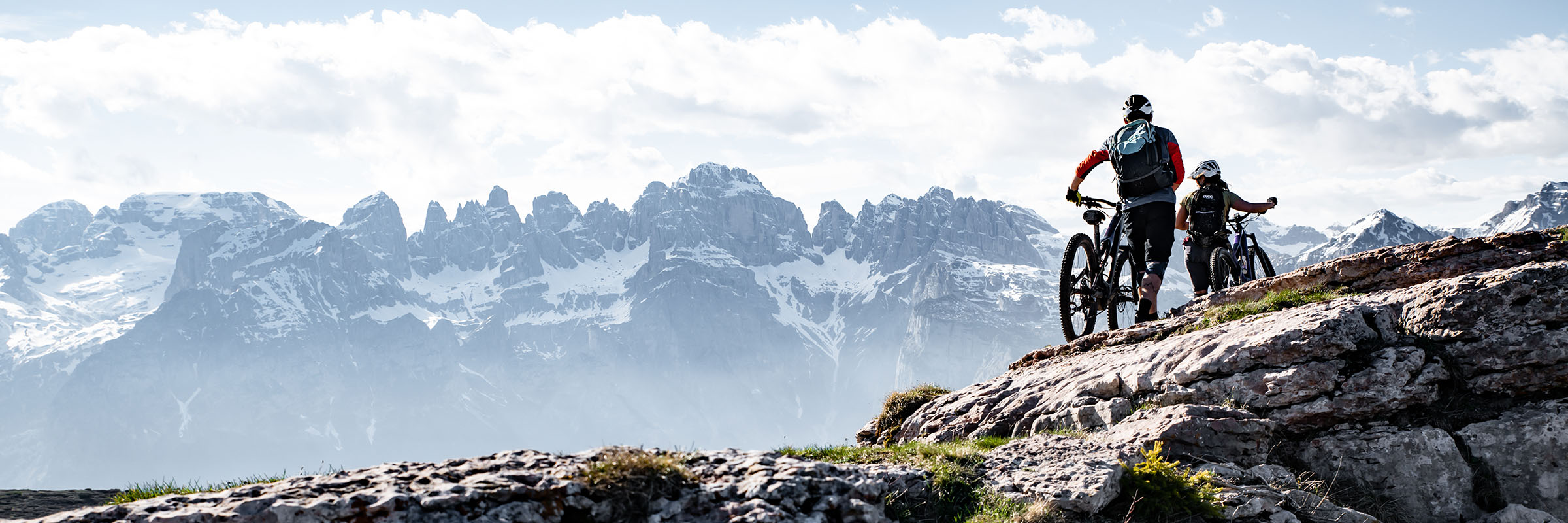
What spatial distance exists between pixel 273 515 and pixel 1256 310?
11925 millimetres

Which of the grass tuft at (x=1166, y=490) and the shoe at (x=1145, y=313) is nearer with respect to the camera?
the grass tuft at (x=1166, y=490)

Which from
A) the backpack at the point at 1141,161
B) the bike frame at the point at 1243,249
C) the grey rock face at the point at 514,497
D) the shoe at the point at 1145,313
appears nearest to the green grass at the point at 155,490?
the grey rock face at the point at 514,497

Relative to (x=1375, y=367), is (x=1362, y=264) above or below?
above

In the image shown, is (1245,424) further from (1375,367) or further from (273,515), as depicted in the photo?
(273,515)

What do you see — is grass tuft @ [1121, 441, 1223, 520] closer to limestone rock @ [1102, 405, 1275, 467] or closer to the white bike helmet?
limestone rock @ [1102, 405, 1275, 467]

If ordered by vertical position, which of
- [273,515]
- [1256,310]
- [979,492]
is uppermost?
[1256,310]

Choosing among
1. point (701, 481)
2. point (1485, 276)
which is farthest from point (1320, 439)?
point (701, 481)

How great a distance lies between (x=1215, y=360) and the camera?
10398 mm

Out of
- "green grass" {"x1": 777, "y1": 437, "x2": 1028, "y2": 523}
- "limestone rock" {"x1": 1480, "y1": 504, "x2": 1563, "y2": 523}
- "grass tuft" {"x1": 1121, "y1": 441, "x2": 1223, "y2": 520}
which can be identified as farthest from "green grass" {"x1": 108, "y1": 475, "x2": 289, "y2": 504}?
"limestone rock" {"x1": 1480, "y1": 504, "x2": 1563, "y2": 523}

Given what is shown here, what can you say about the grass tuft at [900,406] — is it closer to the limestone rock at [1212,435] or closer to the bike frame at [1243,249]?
the limestone rock at [1212,435]

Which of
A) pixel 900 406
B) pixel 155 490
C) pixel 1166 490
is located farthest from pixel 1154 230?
pixel 155 490

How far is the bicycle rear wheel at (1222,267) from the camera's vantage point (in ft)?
51.3

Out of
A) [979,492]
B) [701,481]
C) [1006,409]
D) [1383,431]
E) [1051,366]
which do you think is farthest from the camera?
[1051,366]

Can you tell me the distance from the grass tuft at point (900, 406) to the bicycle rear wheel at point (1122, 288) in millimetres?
3057
